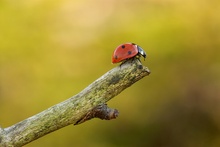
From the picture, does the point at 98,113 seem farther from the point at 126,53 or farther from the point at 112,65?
the point at 112,65

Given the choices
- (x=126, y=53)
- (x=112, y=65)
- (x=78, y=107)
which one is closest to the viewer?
(x=78, y=107)

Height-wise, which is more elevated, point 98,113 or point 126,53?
point 126,53

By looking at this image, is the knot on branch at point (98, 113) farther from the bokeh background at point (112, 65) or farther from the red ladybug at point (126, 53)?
the bokeh background at point (112, 65)

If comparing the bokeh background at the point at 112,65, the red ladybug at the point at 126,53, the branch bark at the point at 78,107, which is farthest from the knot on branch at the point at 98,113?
the bokeh background at the point at 112,65

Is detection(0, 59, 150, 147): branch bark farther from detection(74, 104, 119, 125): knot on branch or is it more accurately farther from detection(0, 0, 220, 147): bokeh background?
detection(0, 0, 220, 147): bokeh background

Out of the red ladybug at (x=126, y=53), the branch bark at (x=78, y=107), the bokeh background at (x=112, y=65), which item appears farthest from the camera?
the bokeh background at (x=112, y=65)

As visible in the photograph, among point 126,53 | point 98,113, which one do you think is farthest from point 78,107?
point 126,53
